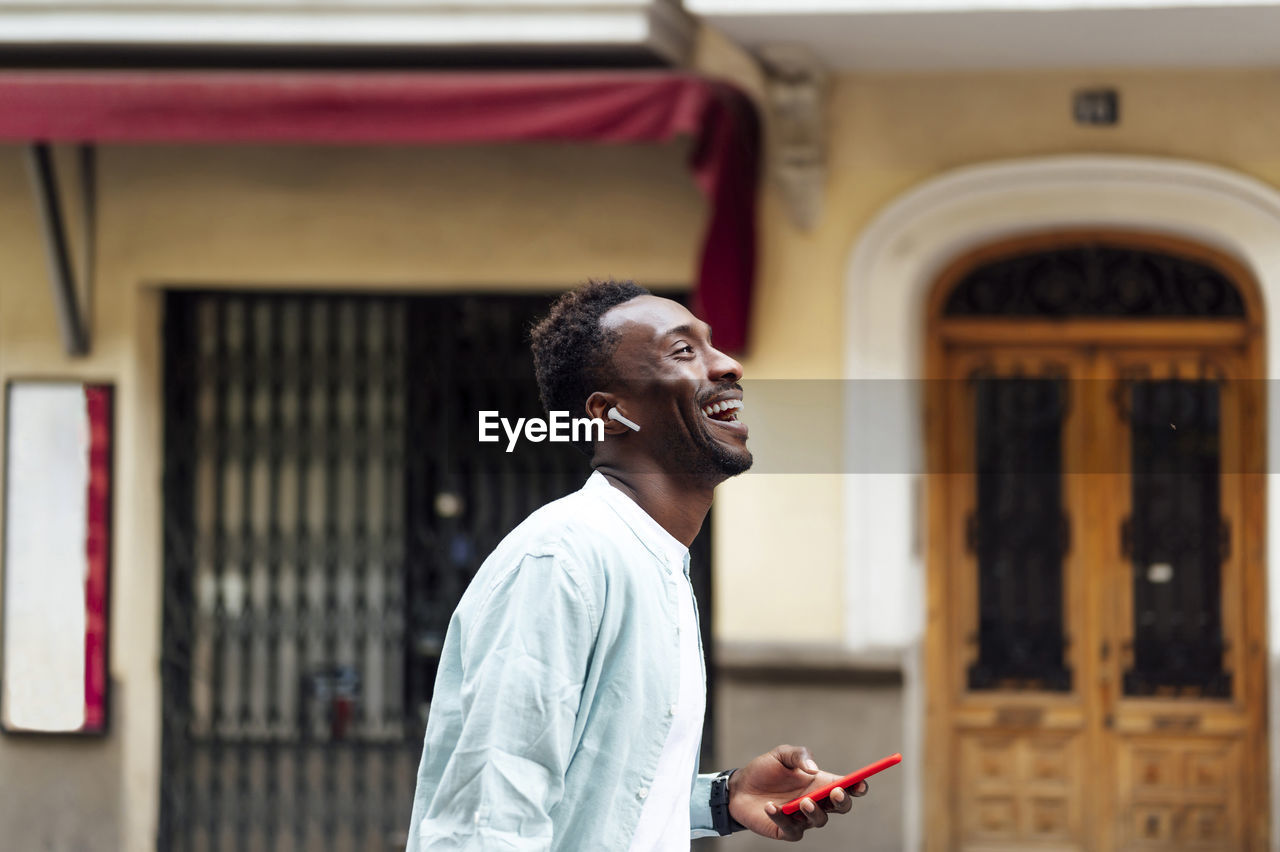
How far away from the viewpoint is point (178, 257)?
269 inches

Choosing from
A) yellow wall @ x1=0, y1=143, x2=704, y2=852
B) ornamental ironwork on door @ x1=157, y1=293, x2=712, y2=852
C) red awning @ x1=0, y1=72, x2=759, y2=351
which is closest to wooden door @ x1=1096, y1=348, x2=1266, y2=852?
red awning @ x1=0, y1=72, x2=759, y2=351

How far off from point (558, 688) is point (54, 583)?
561 cm

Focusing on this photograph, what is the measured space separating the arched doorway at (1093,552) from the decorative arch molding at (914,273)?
0.84 feet

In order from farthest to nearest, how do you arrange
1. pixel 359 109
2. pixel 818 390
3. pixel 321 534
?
pixel 321 534, pixel 818 390, pixel 359 109

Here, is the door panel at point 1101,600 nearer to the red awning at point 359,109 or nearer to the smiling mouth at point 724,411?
the red awning at point 359,109

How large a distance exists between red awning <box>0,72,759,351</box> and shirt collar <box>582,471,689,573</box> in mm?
3954

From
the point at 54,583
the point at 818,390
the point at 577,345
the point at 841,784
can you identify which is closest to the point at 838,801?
the point at 841,784

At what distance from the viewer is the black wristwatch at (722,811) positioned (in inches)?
91.0

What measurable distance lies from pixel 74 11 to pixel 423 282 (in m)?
1.80

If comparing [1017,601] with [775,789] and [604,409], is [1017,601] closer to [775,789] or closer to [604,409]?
[775,789]

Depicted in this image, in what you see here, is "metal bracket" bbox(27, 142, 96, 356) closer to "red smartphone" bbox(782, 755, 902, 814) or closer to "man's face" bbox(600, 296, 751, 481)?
"man's face" bbox(600, 296, 751, 481)

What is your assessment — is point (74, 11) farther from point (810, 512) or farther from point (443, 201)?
point (810, 512)

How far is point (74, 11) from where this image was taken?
20.4 ft

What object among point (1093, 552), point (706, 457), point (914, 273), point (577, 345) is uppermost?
point (914, 273)
